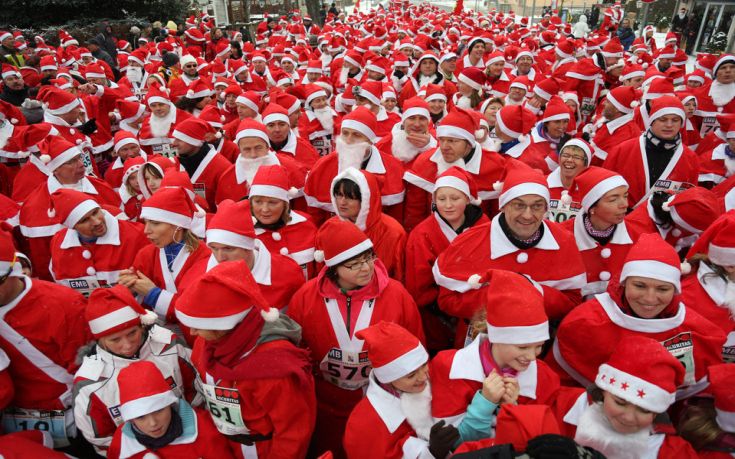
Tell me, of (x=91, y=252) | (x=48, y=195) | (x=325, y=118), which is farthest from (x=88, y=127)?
(x=91, y=252)

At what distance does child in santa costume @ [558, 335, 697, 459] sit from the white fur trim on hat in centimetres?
79

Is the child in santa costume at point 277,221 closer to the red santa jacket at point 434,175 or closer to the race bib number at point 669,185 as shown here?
the red santa jacket at point 434,175

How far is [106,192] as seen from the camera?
5.03m

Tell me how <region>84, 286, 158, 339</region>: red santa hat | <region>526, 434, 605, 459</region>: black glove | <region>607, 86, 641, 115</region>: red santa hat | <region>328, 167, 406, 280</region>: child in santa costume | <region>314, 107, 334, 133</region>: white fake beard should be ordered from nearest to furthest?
<region>526, 434, 605, 459</region>: black glove < <region>84, 286, 158, 339</region>: red santa hat < <region>328, 167, 406, 280</region>: child in santa costume < <region>607, 86, 641, 115</region>: red santa hat < <region>314, 107, 334, 133</region>: white fake beard

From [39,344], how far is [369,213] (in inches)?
94.4

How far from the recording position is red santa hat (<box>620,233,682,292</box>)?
2515mm

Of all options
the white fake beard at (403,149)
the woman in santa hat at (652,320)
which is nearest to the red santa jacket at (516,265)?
the woman in santa hat at (652,320)

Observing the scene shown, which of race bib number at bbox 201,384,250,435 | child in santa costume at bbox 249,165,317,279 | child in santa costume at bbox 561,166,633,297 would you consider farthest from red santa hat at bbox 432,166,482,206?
race bib number at bbox 201,384,250,435

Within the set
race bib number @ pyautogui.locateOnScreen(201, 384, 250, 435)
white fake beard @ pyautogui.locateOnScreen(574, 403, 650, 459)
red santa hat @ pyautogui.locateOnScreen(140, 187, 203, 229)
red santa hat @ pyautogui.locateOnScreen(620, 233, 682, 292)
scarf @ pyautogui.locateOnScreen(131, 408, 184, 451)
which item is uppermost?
red santa hat @ pyautogui.locateOnScreen(620, 233, 682, 292)

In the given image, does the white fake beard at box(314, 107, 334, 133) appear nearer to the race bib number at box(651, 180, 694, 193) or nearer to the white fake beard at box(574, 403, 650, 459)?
the race bib number at box(651, 180, 694, 193)

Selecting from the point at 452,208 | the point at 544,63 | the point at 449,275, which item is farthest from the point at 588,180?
the point at 544,63

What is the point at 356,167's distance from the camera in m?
4.80

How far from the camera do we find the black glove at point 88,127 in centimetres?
696

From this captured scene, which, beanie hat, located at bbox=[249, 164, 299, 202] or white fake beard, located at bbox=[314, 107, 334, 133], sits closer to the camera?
beanie hat, located at bbox=[249, 164, 299, 202]
